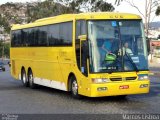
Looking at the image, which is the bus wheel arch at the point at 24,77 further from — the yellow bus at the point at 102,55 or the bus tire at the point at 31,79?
the yellow bus at the point at 102,55

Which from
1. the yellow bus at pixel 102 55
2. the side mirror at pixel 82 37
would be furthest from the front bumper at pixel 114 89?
the side mirror at pixel 82 37

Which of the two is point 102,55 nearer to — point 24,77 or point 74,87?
point 74,87

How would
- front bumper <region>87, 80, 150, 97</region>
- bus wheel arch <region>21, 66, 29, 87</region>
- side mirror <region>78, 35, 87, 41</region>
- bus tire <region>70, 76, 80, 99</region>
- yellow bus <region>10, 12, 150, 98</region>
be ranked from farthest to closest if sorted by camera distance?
bus wheel arch <region>21, 66, 29, 87</region> < bus tire <region>70, 76, 80, 99</region> < side mirror <region>78, 35, 87, 41</region> < yellow bus <region>10, 12, 150, 98</region> < front bumper <region>87, 80, 150, 97</region>

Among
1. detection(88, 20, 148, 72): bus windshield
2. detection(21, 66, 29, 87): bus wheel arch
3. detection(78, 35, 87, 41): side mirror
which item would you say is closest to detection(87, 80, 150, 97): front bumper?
detection(88, 20, 148, 72): bus windshield

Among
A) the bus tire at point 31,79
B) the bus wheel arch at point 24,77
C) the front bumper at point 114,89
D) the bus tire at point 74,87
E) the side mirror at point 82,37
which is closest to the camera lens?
the front bumper at point 114,89

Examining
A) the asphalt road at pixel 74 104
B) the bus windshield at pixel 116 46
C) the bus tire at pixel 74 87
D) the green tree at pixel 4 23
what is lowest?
the asphalt road at pixel 74 104

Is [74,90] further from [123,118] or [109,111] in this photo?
[123,118]

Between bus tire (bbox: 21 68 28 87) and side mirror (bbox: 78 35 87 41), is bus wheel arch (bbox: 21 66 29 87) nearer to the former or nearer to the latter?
bus tire (bbox: 21 68 28 87)

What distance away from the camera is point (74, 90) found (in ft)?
52.3

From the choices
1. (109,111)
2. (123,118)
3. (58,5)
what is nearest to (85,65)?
(109,111)

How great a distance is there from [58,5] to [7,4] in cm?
3932

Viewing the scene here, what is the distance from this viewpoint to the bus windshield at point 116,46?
578 inches

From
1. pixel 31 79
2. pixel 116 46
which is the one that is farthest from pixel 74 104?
pixel 31 79

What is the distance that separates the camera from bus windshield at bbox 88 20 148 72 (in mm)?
14672
